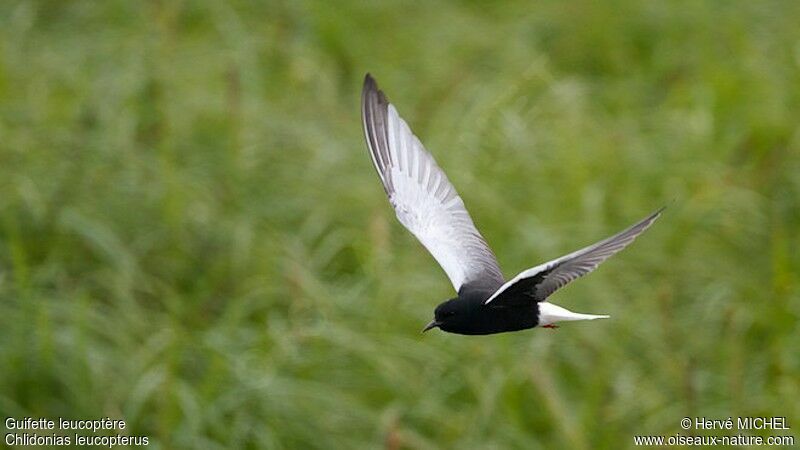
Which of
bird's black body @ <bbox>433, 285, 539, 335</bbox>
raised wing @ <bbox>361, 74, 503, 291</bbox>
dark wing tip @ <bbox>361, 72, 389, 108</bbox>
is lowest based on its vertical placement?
bird's black body @ <bbox>433, 285, 539, 335</bbox>

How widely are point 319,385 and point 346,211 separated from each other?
1.26 meters

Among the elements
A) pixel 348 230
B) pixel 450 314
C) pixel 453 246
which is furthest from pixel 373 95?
pixel 348 230

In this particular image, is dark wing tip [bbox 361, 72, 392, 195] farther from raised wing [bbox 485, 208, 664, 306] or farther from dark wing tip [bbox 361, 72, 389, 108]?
raised wing [bbox 485, 208, 664, 306]

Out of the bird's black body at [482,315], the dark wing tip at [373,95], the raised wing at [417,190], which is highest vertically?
the dark wing tip at [373,95]

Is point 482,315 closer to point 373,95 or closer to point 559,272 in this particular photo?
point 559,272

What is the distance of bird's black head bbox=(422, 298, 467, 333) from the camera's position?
3.31 meters

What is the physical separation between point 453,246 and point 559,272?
2.89 feet

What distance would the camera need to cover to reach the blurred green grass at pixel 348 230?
5.13 metres

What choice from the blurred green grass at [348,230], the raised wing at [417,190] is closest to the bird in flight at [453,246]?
the raised wing at [417,190]

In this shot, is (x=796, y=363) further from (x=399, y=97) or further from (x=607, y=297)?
(x=399, y=97)

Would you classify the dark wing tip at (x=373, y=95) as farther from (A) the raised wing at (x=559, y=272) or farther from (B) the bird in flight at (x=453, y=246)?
(A) the raised wing at (x=559, y=272)

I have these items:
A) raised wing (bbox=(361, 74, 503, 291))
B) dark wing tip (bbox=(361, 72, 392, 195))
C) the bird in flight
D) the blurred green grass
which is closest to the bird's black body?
the bird in flight

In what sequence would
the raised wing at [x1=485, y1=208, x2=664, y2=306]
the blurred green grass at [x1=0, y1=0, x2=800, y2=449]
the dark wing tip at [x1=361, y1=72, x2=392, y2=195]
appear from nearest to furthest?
the raised wing at [x1=485, y1=208, x2=664, y2=306] < the dark wing tip at [x1=361, y1=72, x2=392, y2=195] < the blurred green grass at [x1=0, y1=0, x2=800, y2=449]

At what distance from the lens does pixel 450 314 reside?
3.33 meters
